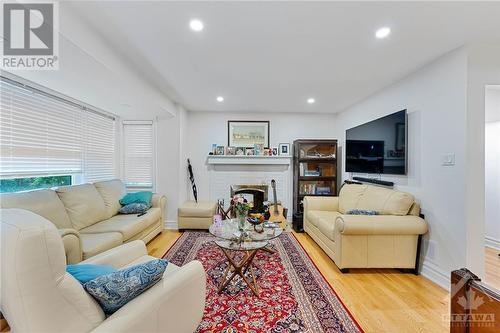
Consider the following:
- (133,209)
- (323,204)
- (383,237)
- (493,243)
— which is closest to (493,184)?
(493,243)

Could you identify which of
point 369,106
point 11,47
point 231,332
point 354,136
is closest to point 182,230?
point 231,332

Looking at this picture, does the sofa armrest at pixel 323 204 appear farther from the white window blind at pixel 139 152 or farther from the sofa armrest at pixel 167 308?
the white window blind at pixel 139 152

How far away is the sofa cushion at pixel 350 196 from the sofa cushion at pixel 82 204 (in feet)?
11.9

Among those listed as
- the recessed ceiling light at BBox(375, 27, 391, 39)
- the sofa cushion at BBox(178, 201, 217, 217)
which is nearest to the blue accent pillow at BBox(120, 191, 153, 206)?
the sofa cushion at BBox(178, 201, 217, 217)

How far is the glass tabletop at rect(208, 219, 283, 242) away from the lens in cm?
238

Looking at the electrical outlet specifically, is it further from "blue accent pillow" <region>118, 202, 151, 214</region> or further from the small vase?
"blue accent pillow" <region>118, 202, 151, 214</region>

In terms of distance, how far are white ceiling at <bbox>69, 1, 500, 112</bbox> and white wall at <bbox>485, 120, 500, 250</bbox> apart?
1.90 meters

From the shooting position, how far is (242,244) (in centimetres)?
226

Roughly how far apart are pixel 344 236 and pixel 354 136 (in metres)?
2.10

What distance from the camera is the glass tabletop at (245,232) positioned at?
2.38 metres

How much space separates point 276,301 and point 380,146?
259 cm

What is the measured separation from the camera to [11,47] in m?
1.76

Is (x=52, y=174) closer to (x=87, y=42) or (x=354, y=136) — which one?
(x=87, y=42)

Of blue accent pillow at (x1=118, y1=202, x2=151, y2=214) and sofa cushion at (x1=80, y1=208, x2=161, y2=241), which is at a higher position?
blue accent pillow at (x1=118, y1=202, x2=151, y2=214)
